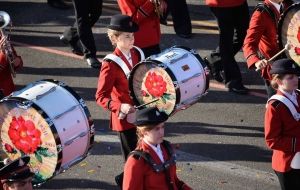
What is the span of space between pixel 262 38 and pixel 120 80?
167cm

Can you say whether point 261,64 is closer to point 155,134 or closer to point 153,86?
point 153,86

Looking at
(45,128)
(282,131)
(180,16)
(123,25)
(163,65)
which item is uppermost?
(123,25)

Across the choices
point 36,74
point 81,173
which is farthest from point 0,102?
point 36,74

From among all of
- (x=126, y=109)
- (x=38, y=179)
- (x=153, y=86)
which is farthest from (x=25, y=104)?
(x=153, y=86)

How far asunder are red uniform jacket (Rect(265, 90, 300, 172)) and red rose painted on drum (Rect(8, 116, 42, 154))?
1870 mm

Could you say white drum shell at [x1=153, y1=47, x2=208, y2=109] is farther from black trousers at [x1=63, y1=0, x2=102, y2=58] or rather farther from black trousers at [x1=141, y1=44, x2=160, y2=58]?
black trousers at [x1=63, y1=0, x2=102, y2=58]

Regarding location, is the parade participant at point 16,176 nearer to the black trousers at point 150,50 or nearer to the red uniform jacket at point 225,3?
the black trousers at point 150,50

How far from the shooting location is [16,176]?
5574mm

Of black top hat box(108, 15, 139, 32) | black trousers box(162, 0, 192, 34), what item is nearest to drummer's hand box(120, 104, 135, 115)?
black top hat box(108, 15, 139, 32)

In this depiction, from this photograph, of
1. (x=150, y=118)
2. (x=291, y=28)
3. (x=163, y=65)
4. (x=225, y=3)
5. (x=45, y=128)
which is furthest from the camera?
(x=225, y=3)

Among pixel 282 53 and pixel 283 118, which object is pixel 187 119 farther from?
pixel 283 118

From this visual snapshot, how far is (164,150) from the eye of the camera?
19.6 ft

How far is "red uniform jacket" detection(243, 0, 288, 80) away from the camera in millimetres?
7938

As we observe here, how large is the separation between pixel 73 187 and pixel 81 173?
0.95ft
